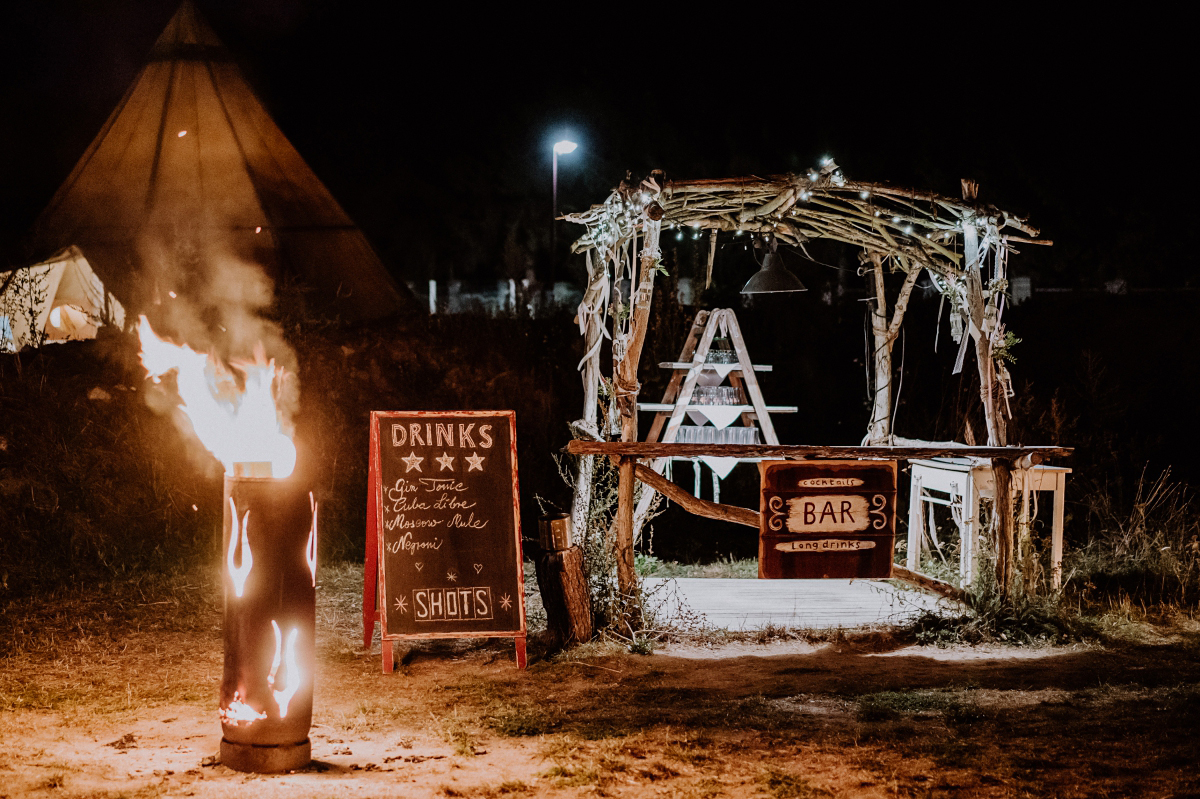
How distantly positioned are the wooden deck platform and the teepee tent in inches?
239

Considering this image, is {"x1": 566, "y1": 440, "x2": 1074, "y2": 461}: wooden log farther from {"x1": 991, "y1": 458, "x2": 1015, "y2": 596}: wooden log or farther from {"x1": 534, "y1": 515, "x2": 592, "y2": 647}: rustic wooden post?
{"x1": 534, "y1": 515, "x2": 592, "y2": 647}: rustic wooden post

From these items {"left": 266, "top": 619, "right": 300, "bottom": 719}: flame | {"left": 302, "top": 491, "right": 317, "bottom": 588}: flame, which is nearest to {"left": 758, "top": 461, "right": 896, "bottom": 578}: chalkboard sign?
{"left": 302, "top": 491, "right": 317, "bottom": 588}: flame

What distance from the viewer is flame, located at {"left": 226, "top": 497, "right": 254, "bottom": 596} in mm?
3979

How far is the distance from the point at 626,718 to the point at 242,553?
1.99 meters

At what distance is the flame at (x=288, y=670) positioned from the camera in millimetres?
3990

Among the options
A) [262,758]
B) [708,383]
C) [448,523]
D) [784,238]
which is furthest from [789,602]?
[262,758]

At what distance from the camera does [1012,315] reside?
1529 centimetres

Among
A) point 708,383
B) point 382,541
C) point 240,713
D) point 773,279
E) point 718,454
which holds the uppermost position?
point 773,279

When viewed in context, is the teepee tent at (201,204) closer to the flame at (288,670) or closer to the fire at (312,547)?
the fire at (312,547)

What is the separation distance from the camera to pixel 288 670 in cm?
401

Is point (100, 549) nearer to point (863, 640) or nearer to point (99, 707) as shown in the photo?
point (99, 707)

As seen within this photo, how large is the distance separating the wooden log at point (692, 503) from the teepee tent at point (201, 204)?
646 centimetres

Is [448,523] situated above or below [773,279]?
below

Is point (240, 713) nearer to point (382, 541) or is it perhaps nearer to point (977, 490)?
point (382, 541)
